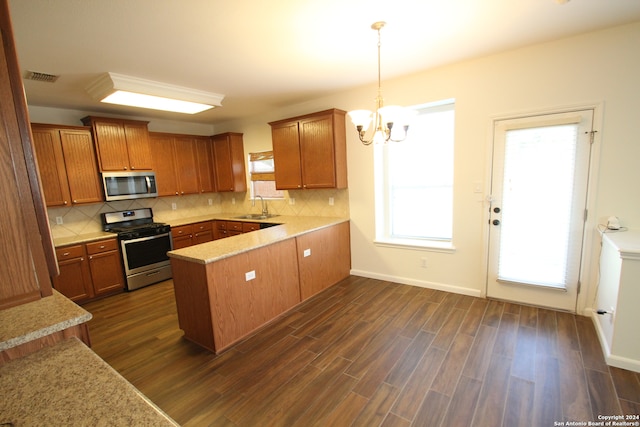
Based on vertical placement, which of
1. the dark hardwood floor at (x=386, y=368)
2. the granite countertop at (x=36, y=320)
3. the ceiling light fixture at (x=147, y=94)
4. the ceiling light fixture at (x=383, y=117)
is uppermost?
the ceiling light fixture at (x=147, y=94)

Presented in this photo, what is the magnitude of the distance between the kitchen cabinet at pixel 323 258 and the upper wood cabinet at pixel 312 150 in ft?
2.37

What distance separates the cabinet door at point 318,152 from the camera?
152 inches

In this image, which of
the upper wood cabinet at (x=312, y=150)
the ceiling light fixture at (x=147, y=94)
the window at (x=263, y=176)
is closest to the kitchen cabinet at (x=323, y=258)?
the upper wood cabinet at (x=312, y=150)

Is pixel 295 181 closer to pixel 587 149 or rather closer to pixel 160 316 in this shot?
pixel 160 316

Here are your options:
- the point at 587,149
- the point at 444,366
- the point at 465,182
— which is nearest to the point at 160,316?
the point at 444,366

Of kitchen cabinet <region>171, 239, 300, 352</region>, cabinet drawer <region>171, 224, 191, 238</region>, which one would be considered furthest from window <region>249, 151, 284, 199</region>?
kitchen cabinet <region>171, 239, 300, 352</region>

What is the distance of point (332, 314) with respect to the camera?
311cm

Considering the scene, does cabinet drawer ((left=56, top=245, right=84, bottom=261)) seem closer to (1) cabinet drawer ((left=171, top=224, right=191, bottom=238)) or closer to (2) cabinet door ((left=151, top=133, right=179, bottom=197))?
(1) cabinet drawer ((left=171, top=224, right=191, bottom=238))

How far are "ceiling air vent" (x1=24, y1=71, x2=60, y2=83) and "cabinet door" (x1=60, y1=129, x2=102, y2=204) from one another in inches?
41.3

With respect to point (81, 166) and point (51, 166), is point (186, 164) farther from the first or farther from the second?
point (51, 166)

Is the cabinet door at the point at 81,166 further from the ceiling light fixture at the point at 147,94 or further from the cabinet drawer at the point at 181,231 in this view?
the cabinet drawer at the point at 181,231

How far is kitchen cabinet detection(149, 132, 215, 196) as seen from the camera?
482 cm

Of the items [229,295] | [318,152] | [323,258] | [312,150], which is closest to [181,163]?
[312,150]

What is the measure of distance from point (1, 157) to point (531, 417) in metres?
2.83
